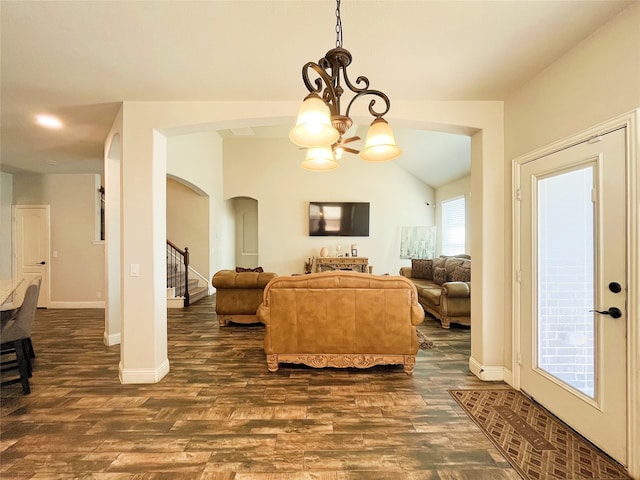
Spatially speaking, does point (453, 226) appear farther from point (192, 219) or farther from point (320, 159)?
point (192, 219)

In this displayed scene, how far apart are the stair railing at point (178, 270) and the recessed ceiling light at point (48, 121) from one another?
312cm

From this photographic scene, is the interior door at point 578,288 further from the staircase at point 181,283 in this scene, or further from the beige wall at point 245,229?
the beige wall at point 245,229

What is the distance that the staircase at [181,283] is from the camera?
5.70m

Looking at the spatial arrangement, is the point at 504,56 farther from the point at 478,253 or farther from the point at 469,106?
the point at 478,253

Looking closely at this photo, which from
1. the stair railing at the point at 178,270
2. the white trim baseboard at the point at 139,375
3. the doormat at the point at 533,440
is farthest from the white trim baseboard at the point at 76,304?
the doormat at the point at 533,440

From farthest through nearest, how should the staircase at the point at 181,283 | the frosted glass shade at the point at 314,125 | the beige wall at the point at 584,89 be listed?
the staircase at the point at 181,283 → the beige wall at the point at 584,89 → the frosted glass shade at the point at 314,125

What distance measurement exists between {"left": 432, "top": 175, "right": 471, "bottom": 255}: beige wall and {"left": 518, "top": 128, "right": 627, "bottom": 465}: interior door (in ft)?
12.3

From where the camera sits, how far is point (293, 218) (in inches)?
300

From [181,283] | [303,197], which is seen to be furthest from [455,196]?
[181,283]

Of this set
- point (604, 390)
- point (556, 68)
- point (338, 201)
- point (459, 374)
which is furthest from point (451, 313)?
point (338, 201)

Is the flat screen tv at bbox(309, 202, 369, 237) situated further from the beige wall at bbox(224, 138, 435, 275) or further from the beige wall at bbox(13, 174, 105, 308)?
the beige wall at bbox(13, 174, 105, 308)

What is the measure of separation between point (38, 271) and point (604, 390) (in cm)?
846

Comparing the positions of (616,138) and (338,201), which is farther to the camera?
(338,201)

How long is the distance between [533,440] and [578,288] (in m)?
1.12
